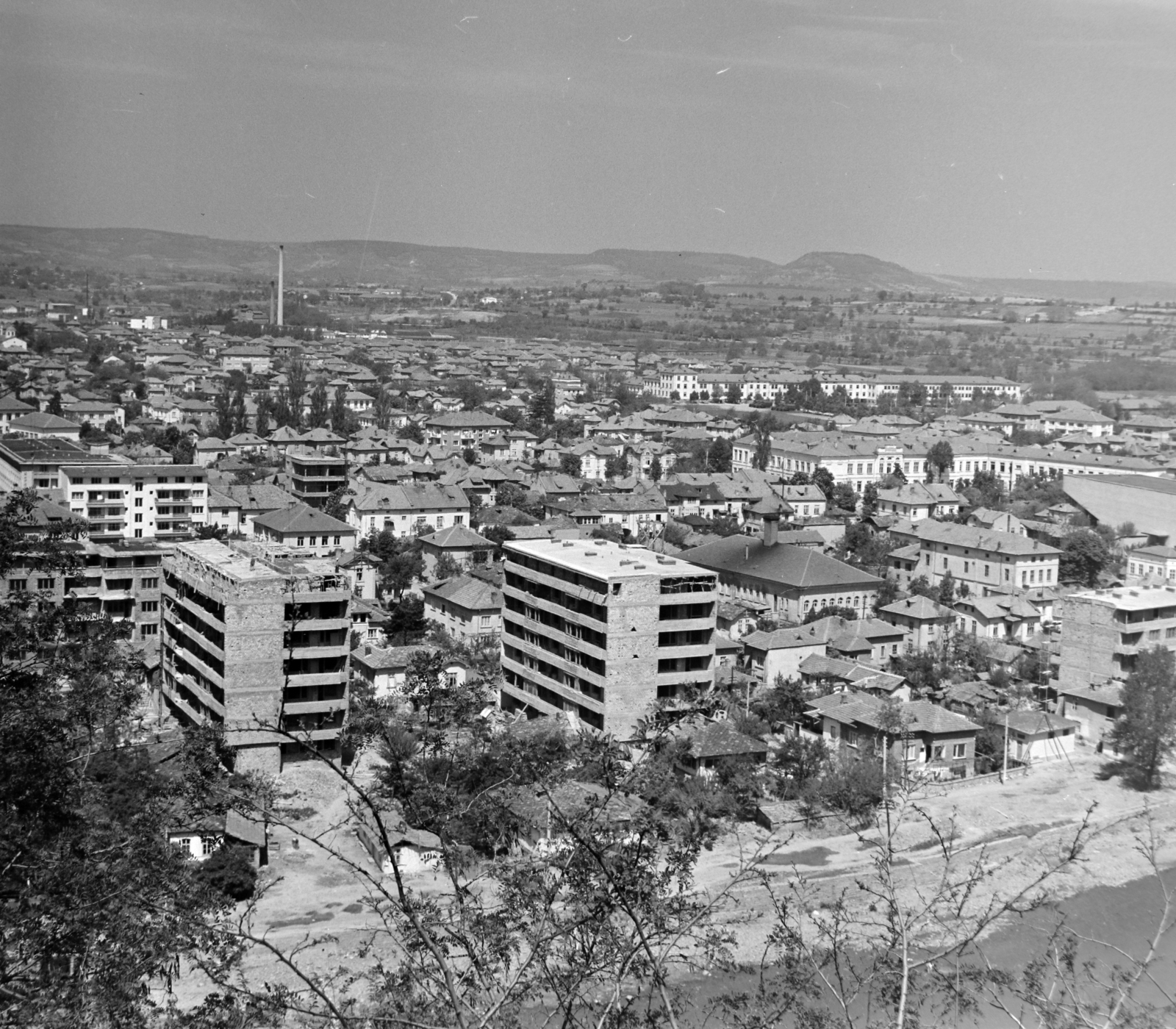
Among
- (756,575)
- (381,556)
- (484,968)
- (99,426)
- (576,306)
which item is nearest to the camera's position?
(484,968)

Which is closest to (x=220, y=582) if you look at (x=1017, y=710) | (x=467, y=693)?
(x=467, y=693)

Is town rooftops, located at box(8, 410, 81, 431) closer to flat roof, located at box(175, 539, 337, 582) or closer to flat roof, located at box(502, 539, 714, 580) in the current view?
flat roof, located at box(175, 539, 337, 582)

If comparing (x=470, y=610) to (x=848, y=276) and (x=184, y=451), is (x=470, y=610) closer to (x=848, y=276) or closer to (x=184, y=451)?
(x=184, y=451)

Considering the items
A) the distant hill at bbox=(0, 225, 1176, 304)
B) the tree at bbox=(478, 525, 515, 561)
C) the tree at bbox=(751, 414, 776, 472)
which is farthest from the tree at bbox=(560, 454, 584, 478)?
the distant hill at bbox=(0, 225, 1176, 304)

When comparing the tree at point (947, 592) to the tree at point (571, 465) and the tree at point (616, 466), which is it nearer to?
the tree at point (571, 465)

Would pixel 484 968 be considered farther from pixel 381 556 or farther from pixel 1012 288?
pixel 1012 288

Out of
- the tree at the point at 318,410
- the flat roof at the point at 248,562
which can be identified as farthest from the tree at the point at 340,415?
the flat roof at the point at 248,562

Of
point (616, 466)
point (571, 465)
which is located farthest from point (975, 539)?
point (616, 466)
